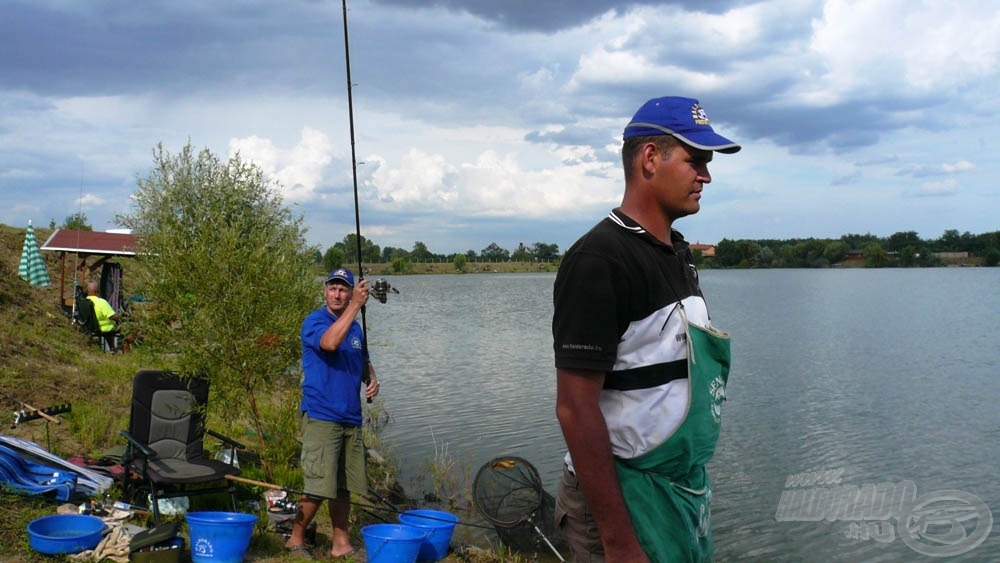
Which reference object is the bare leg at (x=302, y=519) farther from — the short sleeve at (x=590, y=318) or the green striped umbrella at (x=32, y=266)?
the green striped umbrella at (x=32, y=266)

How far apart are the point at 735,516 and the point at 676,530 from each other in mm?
7861

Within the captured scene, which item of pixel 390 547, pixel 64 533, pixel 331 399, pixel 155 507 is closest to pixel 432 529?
pixel 390 547

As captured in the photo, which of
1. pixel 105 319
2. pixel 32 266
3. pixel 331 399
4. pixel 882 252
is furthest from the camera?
pixel 882 252

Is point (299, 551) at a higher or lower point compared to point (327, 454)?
lower

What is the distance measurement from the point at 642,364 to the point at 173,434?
626 centimetres

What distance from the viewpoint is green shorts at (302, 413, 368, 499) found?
595cm

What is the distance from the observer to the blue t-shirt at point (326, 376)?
5934 millimetres

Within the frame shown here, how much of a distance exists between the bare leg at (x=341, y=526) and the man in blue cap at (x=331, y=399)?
0.04m

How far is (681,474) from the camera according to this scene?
2207 mm

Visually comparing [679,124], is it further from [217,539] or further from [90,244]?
[90,244]

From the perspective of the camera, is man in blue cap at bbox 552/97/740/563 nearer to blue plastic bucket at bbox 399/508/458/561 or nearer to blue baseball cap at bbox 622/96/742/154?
blue baseball cap at bbox 622/96/742/154

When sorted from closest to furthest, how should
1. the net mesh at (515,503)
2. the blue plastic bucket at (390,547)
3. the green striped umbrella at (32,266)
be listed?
the blue plastic bucket at (390,547) → the net mesh at (515,503) → the green striped umbrella at (32,266)

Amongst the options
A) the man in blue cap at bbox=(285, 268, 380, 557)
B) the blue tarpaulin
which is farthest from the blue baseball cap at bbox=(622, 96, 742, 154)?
the blue tarpaulin

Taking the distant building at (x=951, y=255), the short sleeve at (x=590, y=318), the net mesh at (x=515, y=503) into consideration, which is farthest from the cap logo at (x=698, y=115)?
the distant building at (x=951, y=255)
